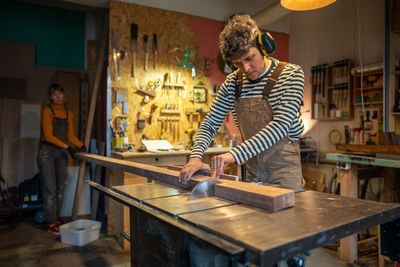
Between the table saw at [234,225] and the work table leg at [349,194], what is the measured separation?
1.62m

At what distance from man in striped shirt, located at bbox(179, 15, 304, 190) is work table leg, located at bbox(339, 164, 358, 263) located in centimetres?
133

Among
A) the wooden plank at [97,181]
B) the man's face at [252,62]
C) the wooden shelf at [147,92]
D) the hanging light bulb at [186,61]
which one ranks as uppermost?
the hanging light bulb at [186,61]

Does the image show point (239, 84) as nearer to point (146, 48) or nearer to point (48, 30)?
point (146, 48)

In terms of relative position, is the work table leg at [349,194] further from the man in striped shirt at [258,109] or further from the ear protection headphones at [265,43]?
the ear protection headphones at [265,43]

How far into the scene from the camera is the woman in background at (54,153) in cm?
373

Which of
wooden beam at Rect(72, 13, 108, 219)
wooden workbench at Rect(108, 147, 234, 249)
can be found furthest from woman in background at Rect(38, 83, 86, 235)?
wooden workbench at Rect(108, 147, 234, 249)

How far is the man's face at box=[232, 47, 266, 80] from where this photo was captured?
5.10 feet

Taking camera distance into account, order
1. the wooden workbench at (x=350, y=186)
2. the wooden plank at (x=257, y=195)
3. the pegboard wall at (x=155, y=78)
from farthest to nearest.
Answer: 1. the pegboard wall at (x=155, y=78)
2. the wooden workbench at (x=350, y=186)
3. the wooden plank at (x=257, y=195)

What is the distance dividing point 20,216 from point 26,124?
126 centimetres

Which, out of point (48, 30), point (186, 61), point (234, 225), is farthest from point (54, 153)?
point (234, 225)

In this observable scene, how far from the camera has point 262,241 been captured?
81 centimetres

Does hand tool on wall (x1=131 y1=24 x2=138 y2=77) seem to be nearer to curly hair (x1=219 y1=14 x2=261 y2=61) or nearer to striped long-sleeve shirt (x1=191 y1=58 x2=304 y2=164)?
striped long-sleeve shirt (x1=191 y1=58 x2=304 y2=164)

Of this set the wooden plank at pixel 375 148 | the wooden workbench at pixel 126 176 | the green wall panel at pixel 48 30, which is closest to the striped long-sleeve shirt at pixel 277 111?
the wooden plank at pixel 375 148

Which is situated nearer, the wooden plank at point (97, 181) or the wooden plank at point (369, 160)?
the wooden plank at point (369, 160)
